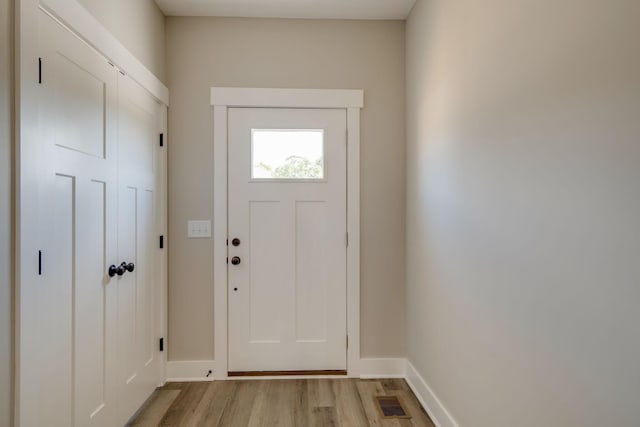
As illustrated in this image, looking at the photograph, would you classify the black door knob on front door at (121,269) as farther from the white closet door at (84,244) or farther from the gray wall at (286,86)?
the gray wall at (286,86)

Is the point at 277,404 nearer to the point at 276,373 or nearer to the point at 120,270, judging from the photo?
the point at 276,373

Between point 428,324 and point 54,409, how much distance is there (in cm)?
195

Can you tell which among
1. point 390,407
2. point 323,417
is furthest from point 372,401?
point 323,417

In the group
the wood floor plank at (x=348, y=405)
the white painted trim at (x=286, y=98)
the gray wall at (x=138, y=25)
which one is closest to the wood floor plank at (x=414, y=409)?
the wood floor plank at (x=348, y=405)

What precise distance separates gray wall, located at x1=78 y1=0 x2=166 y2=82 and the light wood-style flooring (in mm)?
2199

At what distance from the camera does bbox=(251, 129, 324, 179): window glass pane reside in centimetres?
274

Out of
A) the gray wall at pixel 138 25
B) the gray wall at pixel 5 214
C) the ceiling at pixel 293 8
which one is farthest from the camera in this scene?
the ceiling at pixel 293 8

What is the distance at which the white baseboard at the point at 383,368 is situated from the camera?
2.72 metres

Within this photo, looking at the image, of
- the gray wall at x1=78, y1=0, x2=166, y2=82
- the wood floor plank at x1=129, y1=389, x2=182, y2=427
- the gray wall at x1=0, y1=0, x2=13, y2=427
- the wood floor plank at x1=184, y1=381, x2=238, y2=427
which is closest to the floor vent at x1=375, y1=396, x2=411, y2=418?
the wood floor plank at x1=184, y1=381, x2=238, y2=427

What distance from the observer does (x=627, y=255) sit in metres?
0.91

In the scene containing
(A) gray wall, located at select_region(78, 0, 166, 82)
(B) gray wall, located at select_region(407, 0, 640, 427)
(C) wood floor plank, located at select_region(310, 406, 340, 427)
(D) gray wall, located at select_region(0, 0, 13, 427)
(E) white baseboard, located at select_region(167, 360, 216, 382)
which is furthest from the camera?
(E) white baseboard, located at select_region(167, 360, 216, 382)

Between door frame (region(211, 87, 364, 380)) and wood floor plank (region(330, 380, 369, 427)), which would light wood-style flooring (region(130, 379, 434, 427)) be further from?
door frame (region(211, 87, 364, 380))

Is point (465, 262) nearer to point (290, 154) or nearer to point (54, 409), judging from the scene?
point (290, 154)

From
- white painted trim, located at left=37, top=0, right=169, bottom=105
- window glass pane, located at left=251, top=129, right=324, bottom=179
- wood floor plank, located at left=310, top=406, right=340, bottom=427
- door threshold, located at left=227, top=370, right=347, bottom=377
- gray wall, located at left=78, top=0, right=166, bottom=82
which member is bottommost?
wood floor plank, located at left=310, top=406, right=340, bottom=427
